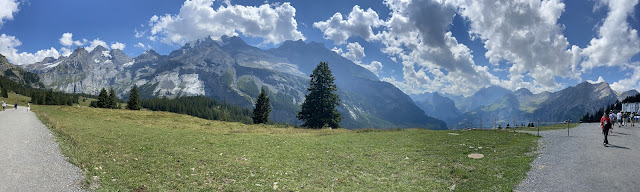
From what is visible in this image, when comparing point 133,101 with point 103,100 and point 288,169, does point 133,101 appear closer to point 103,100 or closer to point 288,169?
point 103,100

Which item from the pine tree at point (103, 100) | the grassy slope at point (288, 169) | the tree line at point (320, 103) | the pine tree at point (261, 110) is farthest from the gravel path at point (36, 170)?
the pine tree at point (103, 100)

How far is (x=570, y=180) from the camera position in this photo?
45.6ft

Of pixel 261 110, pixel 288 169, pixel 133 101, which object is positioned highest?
pixel 133 101

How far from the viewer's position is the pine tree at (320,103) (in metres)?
65.1

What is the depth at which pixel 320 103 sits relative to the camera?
6500cm

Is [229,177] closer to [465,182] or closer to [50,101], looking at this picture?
[465,182]

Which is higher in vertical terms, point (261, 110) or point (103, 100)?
point (103, 100)

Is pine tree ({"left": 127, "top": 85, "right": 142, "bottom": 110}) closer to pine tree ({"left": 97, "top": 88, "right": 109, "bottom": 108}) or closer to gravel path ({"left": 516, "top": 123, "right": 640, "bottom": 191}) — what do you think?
pine tree ({"left": 97, "top": 88, "right": 109, "bottom": 108})

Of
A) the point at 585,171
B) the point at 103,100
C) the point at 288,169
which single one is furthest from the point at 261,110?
the point at 103,100

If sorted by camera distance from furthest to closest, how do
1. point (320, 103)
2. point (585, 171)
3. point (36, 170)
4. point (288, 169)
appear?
point (320, 103) < point (288, 169) < point (585, 171) < point (36, 170)

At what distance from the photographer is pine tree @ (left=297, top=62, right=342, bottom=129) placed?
2562 inches

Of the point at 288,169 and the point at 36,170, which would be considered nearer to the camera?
the point at 36,170

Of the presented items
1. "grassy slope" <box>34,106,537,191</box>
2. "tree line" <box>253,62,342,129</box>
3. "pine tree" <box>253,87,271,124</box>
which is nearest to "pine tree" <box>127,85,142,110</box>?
"pine tree" <box>253,87,271,124</box>

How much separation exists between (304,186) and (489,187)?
926 cm
